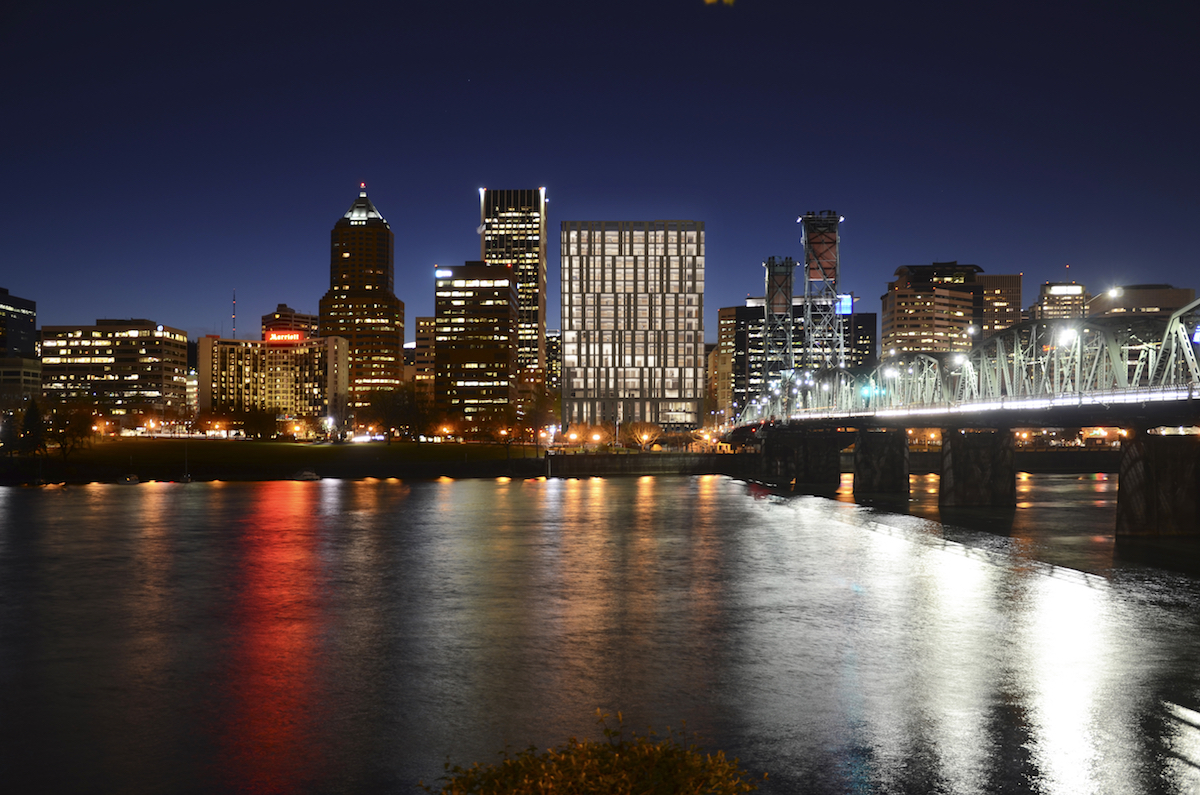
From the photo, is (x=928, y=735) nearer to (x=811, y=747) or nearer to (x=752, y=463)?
(x=811, y=747)

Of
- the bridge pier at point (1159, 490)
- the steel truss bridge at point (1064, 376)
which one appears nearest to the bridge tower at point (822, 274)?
the steel truss bridge at point (1064, 376)

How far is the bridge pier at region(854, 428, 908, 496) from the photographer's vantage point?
97750 mm

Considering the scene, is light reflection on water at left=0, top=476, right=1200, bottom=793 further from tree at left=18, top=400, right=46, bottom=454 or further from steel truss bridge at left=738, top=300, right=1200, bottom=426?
tree at left=18, top=400, right=46, bottom=454

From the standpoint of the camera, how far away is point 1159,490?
5291cm

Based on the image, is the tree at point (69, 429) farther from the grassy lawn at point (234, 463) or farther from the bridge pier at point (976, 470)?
the bridge pier at point (976, 470)

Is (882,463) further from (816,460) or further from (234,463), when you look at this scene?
Result: (234,463)

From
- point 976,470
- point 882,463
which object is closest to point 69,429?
point 882,463

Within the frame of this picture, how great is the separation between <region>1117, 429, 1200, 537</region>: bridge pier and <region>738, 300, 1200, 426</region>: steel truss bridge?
201 centimetres

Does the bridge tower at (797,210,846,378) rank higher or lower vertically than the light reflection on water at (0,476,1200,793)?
higher

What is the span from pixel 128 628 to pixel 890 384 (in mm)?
97523

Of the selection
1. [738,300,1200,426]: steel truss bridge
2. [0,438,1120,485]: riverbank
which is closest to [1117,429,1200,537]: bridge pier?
[738,300,1200,426]: steel truss bridge

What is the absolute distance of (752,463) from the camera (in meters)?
144

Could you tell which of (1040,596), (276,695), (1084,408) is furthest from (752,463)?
(276,695)

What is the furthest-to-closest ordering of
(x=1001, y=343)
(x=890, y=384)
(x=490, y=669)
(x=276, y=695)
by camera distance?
(x=890, y=384), (x=1001, y=343), (x=490, y=669), (x=276, y=695)
